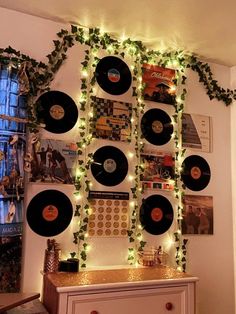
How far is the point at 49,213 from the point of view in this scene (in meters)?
2.40

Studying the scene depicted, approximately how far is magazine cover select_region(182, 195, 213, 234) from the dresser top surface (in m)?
0.55

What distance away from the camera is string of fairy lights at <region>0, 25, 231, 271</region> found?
244 centimetres

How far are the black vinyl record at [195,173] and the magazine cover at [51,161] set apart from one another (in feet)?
3.42

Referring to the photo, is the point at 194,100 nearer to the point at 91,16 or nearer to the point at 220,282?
the point at 91,16

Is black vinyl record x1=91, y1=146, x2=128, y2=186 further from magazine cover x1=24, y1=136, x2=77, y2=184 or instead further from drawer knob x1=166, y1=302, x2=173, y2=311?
drawer knob x1=166, y1=302, x2=173, y2=311

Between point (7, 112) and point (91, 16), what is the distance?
95 centimetres

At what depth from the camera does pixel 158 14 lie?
242 centimetres

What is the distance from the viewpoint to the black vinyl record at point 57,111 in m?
2.46

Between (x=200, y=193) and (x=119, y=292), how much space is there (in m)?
1.32

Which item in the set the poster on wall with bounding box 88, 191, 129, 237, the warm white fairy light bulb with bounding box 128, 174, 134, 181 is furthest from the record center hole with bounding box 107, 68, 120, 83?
the poster on wall with bounding box 88, 191, 129, 237

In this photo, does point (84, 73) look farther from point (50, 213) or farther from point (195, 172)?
point (195, 172)

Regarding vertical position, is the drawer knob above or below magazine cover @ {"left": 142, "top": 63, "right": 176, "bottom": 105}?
below

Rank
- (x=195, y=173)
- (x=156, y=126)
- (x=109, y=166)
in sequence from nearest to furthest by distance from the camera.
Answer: (x=109, y=166) → (x=156, y=126) → (x=195, y=173)

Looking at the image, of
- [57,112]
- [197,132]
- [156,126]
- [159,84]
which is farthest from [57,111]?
[197,132]
